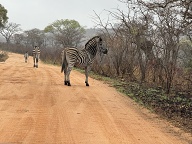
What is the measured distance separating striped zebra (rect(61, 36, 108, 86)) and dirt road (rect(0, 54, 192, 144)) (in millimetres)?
2908

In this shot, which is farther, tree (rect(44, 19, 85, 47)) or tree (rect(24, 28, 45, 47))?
tree (rect(24, 28, 45, 47))

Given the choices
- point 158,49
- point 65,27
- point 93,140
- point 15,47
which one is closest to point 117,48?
point 158,49

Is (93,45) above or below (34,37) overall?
below

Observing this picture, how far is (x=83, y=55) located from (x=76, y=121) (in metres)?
7.14

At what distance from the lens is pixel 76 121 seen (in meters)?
7.61

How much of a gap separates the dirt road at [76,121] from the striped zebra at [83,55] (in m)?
2.91

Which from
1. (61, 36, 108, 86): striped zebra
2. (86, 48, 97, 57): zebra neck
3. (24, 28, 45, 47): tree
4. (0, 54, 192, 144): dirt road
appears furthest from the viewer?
(24, 28, 45, 47): tree

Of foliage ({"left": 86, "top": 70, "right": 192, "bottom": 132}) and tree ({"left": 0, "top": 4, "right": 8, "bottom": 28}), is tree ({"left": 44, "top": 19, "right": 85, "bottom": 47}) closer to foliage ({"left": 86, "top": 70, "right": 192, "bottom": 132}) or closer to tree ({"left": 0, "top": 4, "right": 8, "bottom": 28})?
tree ({"left": 0, "top": 4, "right": 8, "bottom": 28})

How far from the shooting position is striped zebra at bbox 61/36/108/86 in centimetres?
1427

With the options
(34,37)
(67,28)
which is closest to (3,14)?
(67,28)

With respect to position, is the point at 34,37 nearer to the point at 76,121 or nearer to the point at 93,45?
the point at 93,45

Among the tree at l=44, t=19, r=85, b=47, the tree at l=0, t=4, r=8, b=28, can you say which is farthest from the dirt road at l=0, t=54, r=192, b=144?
the tree at l=44, t=19, r=85, b=47

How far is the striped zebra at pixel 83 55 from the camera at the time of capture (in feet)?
46.8

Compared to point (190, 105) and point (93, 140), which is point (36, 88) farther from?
point (93, 140)
